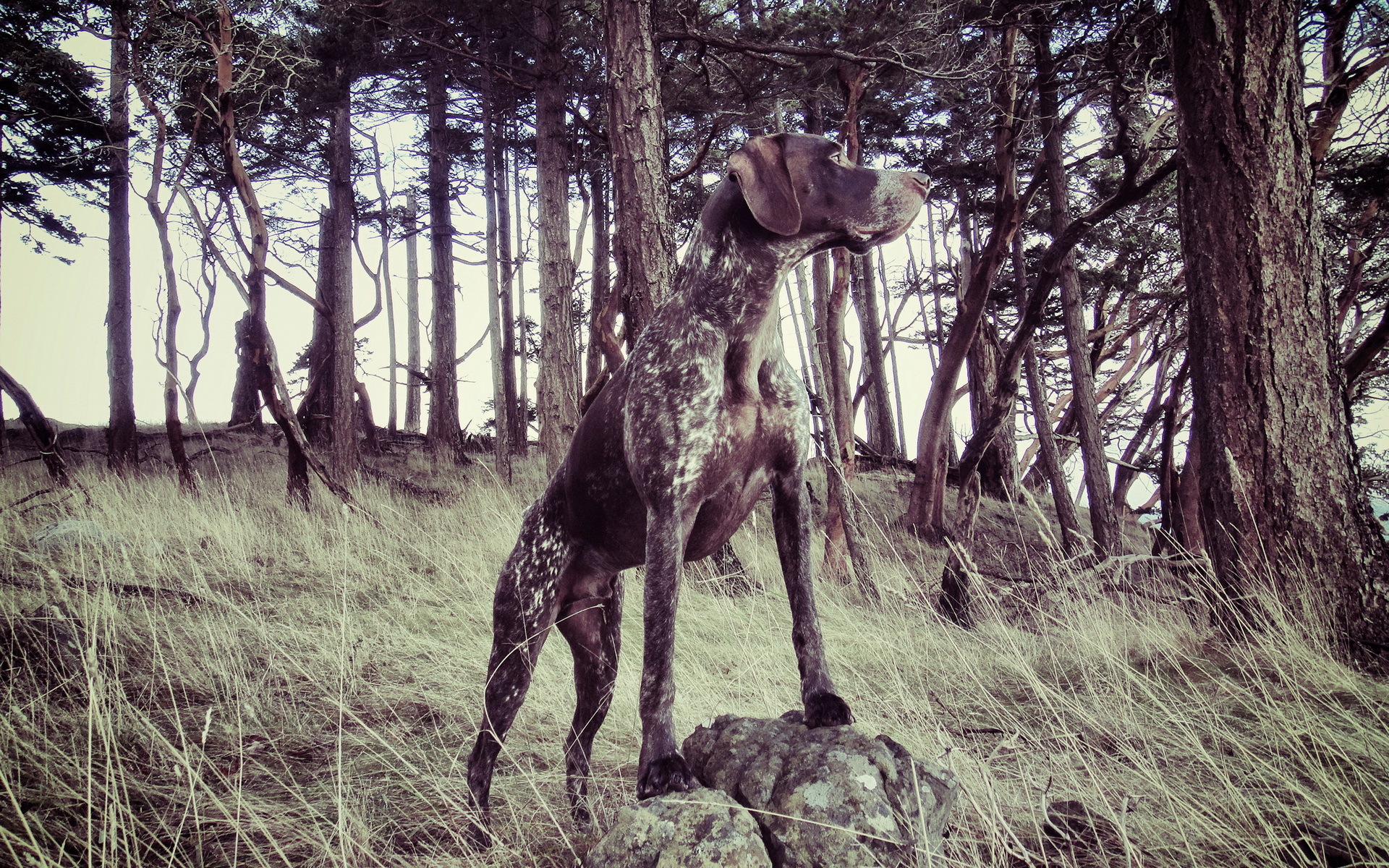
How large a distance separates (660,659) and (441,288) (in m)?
15.1

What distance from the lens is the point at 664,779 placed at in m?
1.86

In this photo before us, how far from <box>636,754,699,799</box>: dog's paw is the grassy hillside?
0.48 m

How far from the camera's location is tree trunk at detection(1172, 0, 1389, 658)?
400cm

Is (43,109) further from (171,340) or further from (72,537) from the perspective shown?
(72,537)

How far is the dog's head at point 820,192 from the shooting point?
6.34 ft

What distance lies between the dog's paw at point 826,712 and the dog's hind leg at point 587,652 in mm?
760

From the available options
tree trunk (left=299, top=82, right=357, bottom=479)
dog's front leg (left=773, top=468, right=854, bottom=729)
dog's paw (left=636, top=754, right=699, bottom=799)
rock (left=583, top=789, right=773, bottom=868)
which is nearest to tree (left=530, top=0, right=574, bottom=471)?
tree trunk (left=299, top=82, right=357, bottom=479)

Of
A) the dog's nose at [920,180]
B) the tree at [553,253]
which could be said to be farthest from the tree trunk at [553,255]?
the dog's nose at [920,180]

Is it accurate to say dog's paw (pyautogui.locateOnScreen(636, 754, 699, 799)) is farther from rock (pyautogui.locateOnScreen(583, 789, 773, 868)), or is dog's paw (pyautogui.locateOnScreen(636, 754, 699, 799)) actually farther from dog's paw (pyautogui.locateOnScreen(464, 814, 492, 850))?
dog's paw (pyautogui.locateOnScreen(464, 814, 492, 850))

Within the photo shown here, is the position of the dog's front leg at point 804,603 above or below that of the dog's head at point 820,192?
below

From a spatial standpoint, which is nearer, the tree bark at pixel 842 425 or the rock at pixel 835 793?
the rock at pixel 835 793

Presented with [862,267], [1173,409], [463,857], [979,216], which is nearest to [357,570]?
[463,857]

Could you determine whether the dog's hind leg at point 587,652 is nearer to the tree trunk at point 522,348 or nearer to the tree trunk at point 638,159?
the tree trunk at point 638,159

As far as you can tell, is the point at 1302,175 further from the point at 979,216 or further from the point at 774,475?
the point at 979,216
